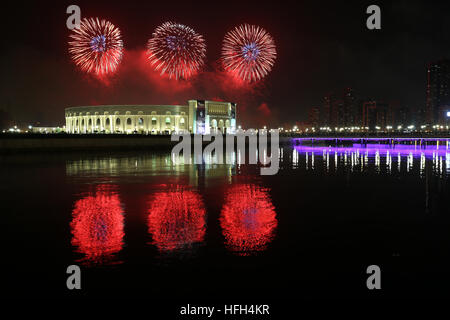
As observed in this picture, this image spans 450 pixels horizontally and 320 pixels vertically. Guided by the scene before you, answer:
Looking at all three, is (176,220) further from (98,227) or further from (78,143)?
(78,143)

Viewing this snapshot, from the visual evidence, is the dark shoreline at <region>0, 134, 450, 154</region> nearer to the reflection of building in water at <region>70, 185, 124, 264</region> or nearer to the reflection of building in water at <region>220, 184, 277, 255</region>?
the reflection of building in water at <region>70, 185, 124, 264</region>

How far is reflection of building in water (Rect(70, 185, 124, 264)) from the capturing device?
1151 cm

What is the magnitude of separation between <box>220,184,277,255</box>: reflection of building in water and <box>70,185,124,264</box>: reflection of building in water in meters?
3.31

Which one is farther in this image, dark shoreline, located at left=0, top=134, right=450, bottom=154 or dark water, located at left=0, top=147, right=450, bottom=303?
dark shoreline, located at left=0, top=134, right=450, bottom=154

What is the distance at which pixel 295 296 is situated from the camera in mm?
8828

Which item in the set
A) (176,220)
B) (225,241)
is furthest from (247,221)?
(225,241)

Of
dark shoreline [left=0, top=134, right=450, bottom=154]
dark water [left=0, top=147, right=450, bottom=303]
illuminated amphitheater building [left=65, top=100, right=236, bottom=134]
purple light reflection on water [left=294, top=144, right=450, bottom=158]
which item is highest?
illuminated amphitheater building [left=65, top=100, right=236, bottom=134]

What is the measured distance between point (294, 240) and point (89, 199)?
11039 mm

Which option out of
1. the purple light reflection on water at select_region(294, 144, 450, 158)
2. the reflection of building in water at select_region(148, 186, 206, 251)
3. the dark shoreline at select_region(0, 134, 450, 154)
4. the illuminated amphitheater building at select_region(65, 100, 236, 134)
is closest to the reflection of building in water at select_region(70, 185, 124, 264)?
the reflection of building in water at select_region(148, 186, 206, 251)

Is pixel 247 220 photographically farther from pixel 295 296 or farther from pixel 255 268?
pixel 295 296

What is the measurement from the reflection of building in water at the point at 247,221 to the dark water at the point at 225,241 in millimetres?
38

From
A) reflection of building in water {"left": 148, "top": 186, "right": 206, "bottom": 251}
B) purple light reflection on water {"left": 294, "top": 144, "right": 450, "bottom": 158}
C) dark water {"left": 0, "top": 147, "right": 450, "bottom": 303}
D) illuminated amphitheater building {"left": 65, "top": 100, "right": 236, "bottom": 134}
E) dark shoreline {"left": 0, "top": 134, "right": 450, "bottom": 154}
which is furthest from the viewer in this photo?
illuminated amphitheater building {"left": 65, "top": 100, "right": 236, "bottom": 134}

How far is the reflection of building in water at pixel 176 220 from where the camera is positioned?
12.5m
